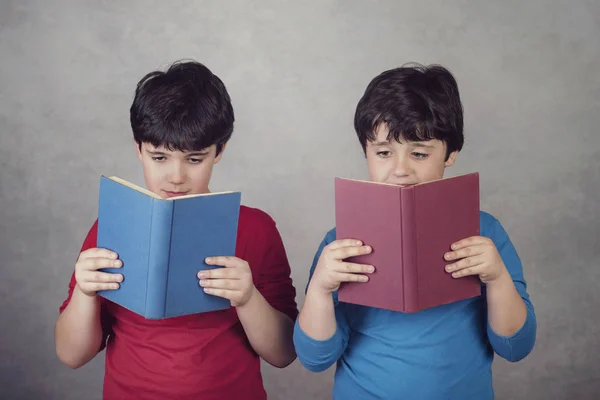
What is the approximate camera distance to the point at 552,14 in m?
2.82

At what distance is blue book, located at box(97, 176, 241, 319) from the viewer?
5.12 feet

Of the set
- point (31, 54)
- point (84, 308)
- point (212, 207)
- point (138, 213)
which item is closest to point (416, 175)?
point (212, 207)

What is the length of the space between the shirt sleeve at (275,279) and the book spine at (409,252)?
0.45 metres

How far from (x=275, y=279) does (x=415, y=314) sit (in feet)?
1.22

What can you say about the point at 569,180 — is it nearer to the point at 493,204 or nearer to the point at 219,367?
the point at 493,204

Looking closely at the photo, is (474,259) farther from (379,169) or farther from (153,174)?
(153,174)

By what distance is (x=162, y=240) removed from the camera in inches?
61.3

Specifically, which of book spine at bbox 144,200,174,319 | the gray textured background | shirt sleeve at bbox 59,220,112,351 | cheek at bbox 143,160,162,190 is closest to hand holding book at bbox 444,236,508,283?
book spine at bbox 144,200,174,319

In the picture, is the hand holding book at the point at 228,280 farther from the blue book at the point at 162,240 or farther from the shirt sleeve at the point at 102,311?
the shirt sleeve at the point at 102,311

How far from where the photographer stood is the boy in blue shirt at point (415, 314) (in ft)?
5.35

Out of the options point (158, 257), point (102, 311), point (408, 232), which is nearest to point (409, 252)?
point (408, 232)

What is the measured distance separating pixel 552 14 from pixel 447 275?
1.57 metres

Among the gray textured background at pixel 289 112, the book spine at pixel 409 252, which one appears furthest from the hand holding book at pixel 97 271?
the gray textured background at pixel 289 112

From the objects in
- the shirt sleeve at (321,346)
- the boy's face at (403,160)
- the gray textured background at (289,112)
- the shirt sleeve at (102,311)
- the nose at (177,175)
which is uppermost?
the gray textured background at (289,112)
